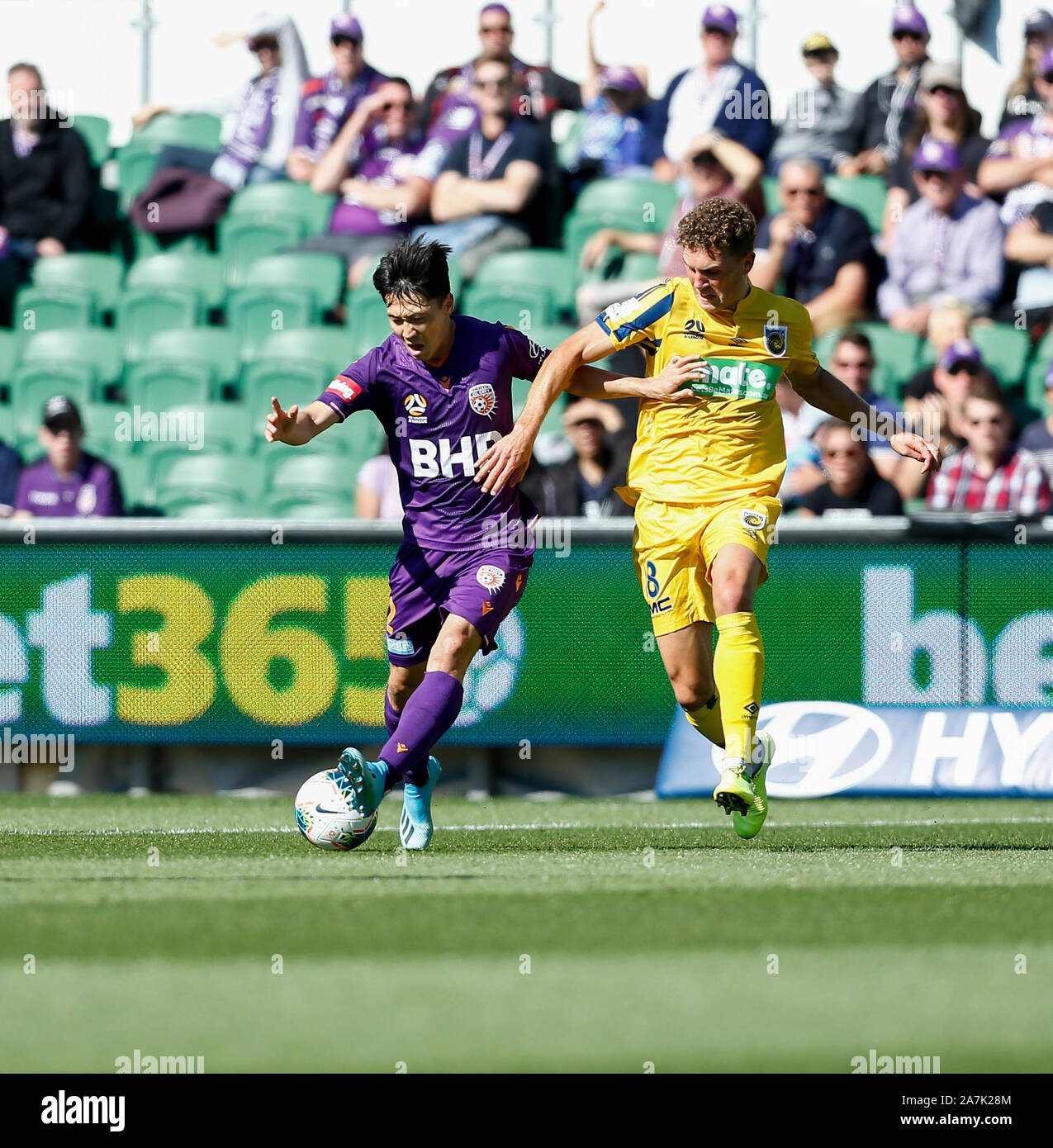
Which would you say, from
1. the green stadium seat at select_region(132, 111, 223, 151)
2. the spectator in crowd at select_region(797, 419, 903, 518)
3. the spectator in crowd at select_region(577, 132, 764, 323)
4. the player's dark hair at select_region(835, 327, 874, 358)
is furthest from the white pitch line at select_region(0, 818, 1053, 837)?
the green stadium seat at select_region(132, 111, 223, 151)

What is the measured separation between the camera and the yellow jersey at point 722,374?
6.58 m

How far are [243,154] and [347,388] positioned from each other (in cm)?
893

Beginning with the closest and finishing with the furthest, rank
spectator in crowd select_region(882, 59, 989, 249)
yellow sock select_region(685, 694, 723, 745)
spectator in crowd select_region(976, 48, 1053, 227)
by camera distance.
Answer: yellow sock select_region(685, 694, 723, 745) < spectator in crowd select_region(882, 59, 989, 249) < spectator in crowd select_region(976, 48, 1053, 227)

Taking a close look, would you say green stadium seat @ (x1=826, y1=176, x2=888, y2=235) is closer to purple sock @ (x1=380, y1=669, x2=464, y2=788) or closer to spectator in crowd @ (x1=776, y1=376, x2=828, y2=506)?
spectator in crowd @ (x1=776, y1=376, x2=828, y2=506)

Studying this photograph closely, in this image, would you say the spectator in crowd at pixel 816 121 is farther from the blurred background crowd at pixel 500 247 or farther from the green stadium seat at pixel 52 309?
the green stadium seat at pixel 52 309

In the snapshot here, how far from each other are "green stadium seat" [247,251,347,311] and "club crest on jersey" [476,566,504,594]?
7667 millimetres

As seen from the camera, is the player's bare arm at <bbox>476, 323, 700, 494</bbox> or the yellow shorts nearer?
the player's bare arm at <bbox>476, 323, 700, 494</bbox>

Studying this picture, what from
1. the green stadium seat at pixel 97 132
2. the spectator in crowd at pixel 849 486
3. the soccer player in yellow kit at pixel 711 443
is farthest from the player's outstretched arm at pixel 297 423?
the green stadium seat at pixel 97 132

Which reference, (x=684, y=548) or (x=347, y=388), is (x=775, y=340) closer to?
(x=684, y=548)

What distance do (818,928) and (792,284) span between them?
814cm

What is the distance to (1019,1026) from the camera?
389cm

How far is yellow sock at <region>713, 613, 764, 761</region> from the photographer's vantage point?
6.23 meters

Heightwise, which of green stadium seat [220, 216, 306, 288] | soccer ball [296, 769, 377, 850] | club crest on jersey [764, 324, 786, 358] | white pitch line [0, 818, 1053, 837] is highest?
green stadium seat [220, 216, 306, 288]

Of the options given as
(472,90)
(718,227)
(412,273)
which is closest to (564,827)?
(412,273)
